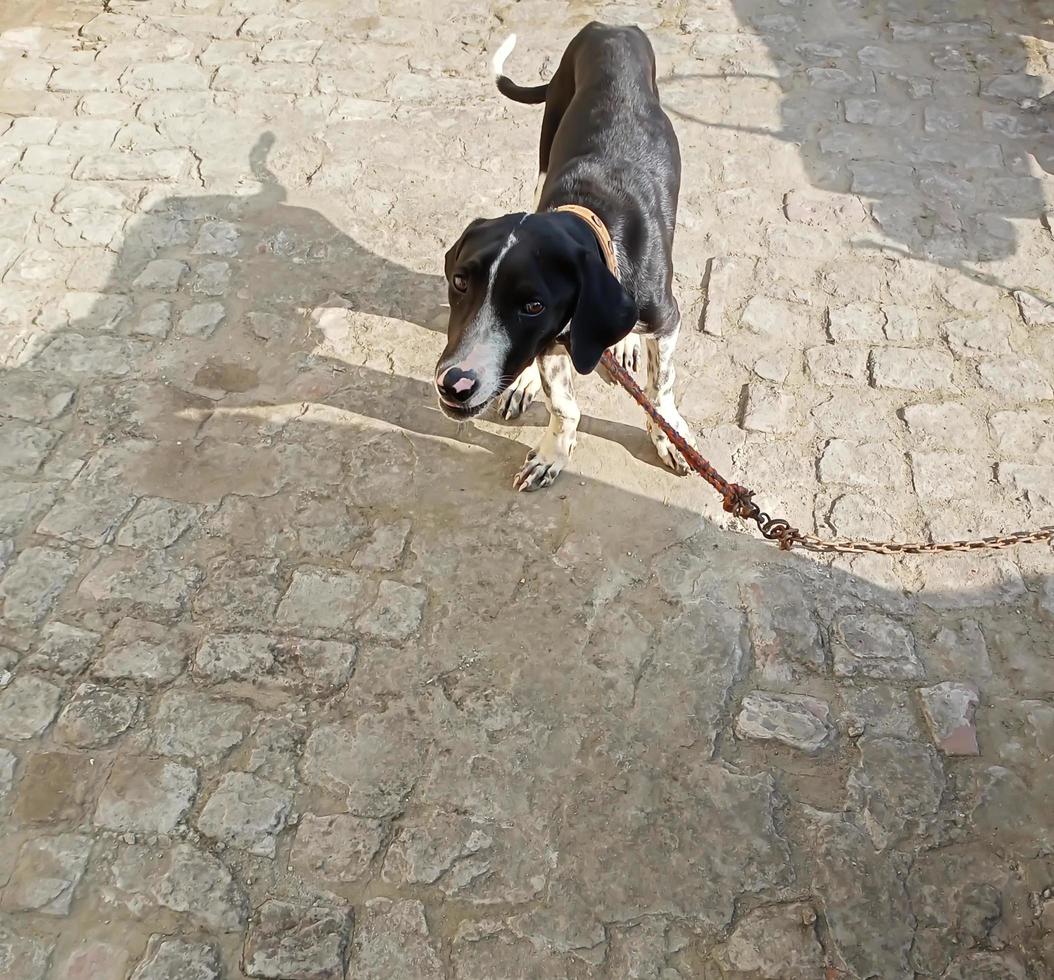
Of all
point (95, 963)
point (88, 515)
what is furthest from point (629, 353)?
point (95, 963)

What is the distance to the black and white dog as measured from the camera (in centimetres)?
265

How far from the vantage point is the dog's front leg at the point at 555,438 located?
3.49 meters

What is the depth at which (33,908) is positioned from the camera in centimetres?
254

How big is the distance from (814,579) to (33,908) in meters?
2.73

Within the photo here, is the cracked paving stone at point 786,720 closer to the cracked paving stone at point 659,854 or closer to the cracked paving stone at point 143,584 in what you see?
the cracked paving stone at point 659,854

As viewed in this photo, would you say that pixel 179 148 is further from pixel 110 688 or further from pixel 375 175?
pixel 110 688

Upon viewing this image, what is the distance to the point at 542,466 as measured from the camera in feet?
11.8

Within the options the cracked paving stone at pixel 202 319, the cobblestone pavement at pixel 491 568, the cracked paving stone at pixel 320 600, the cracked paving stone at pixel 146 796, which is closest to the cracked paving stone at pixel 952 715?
the cobblestone pavement at pixel 491 568

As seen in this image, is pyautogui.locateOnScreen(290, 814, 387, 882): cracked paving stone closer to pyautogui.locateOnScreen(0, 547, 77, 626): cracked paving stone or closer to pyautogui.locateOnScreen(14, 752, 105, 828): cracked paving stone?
pyautogui.locateOnScreen(14, 752, 105, 828): cracked paving stone

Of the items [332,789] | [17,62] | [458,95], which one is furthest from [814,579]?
[17,62]

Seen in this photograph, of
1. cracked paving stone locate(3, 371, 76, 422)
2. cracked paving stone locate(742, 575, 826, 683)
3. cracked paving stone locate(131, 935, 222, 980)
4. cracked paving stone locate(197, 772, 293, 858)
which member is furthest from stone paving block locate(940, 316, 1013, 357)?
cracked paving stone locate(3, 371, 76, 422)

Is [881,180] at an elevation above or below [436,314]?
above

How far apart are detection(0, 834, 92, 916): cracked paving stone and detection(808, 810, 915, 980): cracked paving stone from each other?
2154mm

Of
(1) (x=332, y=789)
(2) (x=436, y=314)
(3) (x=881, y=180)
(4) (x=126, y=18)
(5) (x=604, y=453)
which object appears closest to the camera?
(1) (x=332, y=789)
